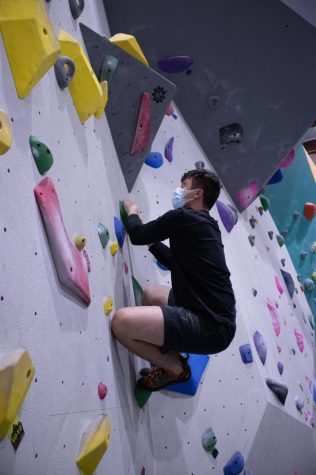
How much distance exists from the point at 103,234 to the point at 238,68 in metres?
1.44

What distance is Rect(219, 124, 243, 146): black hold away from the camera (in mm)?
2542

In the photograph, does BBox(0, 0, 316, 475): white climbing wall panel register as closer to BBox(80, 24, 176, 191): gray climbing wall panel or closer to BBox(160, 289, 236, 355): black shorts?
BBox(80, 24, 176, 191): gray climbing wall panel

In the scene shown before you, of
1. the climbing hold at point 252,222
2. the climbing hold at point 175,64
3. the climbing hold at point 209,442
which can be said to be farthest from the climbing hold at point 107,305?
the climbing hold at point 252,222

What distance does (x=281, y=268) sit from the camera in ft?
10.7

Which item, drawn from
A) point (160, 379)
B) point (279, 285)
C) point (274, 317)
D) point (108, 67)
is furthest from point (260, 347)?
point (108, 67)

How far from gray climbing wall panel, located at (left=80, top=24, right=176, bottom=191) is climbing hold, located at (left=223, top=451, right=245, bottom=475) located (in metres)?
1.25

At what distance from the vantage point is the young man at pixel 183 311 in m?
1.29

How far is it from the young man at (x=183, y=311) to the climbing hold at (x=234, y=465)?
25.1 inches

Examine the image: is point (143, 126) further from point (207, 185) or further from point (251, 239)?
point (251, 239)

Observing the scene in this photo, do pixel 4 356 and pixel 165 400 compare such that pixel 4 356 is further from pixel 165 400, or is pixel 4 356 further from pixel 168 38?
pixel 168 38

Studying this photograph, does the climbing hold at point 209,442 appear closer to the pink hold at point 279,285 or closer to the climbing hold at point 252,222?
the pink hold at point 279,285

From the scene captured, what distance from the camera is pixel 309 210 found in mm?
3736

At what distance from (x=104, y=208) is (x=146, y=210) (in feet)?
1.69

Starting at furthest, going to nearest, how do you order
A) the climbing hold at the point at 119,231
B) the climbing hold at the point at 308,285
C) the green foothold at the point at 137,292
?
1. the climbing hold at the point at 308,285
2. the green foothold at the point at 137,292
3. the climbing hold at the point at 119,231
